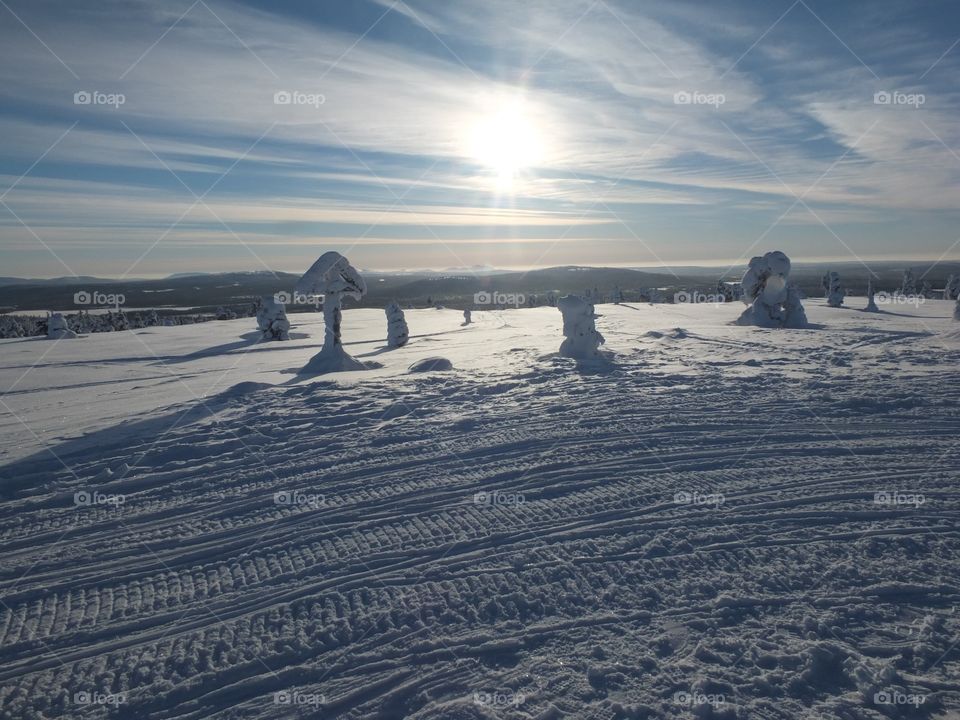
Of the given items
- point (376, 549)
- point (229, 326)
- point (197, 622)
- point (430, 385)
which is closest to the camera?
point (197, 622)

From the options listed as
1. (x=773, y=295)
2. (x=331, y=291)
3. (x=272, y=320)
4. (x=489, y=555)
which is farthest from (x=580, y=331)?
(x=272, y=320)

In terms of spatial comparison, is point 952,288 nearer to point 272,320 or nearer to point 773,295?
point 773,295

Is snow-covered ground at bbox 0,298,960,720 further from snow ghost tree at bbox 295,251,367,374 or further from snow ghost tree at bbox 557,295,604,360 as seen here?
snow ghost tree at bbox 295,251,367,374

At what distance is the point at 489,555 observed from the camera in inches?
211

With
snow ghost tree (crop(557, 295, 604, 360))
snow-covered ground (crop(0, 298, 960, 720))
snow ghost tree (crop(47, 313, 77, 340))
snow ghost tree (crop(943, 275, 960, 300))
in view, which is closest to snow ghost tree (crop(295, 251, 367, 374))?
snow-covered ground (crop(0, 298, 960, 720))

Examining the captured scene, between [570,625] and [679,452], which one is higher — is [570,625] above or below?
below

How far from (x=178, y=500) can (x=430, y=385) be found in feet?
21.0

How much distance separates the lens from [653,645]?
413 cm

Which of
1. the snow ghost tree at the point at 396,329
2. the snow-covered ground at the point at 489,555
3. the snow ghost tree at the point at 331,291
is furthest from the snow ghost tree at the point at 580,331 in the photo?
the snow ghost tree at the point at 396,329

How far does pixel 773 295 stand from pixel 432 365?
18178mm

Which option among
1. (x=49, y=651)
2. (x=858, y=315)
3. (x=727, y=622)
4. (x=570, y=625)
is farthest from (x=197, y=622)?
(x=858, y=315)

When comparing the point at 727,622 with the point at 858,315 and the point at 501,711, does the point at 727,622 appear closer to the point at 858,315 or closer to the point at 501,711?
the point at 501,711

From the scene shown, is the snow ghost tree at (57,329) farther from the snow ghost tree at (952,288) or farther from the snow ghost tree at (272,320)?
the snow ghost tree at (952,288)

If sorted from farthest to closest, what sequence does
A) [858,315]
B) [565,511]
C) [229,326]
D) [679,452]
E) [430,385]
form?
1. [229,326]
2. [858,315]
3. [430,385]
4. [679,452]
5. [565,511]
